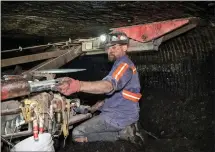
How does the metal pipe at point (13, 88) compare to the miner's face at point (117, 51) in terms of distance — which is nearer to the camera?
the metal pipe at point (13, 88)

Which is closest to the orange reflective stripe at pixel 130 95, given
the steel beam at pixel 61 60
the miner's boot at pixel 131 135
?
the miner's boot at pixel 131 135

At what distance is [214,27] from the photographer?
4.99m

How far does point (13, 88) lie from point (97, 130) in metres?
2.19

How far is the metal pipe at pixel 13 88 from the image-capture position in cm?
306

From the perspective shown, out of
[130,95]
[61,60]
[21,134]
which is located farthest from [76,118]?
[61,60]

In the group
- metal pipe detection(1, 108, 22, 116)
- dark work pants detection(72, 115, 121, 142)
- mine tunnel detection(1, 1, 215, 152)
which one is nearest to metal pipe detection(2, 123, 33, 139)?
metal pipe detection(1, 108, 22, 116)

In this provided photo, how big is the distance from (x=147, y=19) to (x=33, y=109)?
2.24m

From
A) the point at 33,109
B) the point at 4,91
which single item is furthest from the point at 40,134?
the point at 4,91

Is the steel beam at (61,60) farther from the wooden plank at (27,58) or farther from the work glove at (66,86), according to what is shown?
the work glove at (66,86)

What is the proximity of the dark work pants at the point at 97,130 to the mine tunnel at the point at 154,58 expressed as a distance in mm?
144

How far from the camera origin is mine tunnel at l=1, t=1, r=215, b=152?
12.2ft

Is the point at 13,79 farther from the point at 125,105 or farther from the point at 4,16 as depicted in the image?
the point at 125,105

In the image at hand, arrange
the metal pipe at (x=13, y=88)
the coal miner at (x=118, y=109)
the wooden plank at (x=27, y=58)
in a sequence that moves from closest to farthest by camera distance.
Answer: the metal pipe at (x=13, y=88)
the coal miner at (x=118, y=109)
the wooden plank at (x=27, y=58)

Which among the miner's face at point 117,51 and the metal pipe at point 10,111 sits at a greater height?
the miner's face at point 117,51
